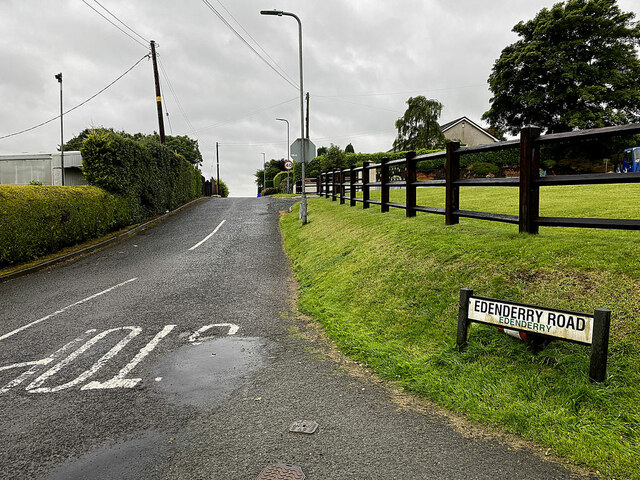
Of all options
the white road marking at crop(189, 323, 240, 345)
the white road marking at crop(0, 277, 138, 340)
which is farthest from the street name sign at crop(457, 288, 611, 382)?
the white road marking at crop(0, 277, 138, 340)

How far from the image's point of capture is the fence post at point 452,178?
7598mm

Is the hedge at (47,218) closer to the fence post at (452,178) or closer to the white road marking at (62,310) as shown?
the white road marking at (62,310)

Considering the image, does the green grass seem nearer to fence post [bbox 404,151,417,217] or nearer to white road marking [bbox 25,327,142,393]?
fence post [bbox 404,151,417,217]

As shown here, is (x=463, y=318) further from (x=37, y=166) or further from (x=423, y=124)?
(x=423, y=124)

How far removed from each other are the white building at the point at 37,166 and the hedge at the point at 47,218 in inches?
844

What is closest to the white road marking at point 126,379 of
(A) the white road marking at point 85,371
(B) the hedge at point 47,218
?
(A) the white road marking at point 85,371

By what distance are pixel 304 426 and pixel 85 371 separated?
9.51 ft

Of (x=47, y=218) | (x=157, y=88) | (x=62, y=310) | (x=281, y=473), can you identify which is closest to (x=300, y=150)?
(x=47, y=218)

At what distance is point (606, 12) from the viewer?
126ft

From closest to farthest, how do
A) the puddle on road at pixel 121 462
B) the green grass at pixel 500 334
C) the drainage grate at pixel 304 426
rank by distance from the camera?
the puddle on road at pixel 121 462, the green grass at pixel 500 334, the drainage grate at pixel 304 426

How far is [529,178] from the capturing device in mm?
5660

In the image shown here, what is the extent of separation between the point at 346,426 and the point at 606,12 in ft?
158

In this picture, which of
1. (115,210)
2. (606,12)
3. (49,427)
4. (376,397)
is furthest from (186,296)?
(606,12)

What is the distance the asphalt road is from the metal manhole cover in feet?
0.18
